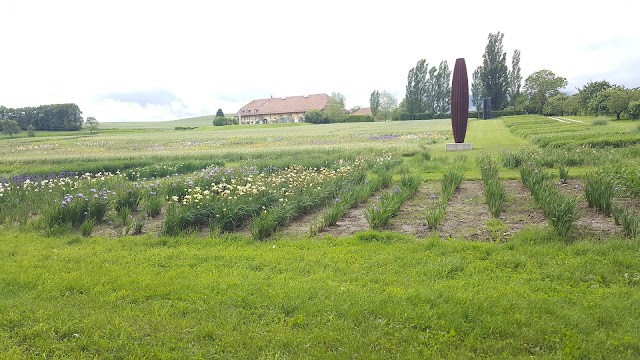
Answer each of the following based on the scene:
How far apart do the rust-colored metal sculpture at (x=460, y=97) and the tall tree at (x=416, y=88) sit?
201 feet

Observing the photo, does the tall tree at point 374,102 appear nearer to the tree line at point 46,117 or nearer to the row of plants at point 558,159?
the tree line at point 46,117

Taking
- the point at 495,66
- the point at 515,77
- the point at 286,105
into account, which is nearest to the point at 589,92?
the point at 495,66

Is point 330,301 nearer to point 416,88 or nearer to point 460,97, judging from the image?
point 460,97

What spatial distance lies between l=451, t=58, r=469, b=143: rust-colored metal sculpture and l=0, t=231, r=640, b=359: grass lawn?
14.7 m

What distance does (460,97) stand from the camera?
1931cm

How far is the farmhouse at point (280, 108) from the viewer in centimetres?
9031

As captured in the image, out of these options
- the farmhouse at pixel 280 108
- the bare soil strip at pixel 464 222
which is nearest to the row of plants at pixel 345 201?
the bare soil strip at pixel 464 222

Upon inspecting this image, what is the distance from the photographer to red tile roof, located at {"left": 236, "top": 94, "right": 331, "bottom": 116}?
299ft

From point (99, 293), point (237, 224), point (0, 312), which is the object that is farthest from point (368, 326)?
point (237, 224)

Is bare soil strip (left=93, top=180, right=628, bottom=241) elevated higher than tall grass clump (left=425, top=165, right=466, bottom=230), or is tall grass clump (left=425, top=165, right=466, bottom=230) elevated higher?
tall grass clump (left=425, top=165, right=466, bottom=230)

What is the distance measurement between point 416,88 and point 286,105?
29678 mm

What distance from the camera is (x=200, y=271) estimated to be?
473cm

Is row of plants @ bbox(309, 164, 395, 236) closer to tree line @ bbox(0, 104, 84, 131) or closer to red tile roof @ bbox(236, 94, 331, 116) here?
tree line @ bbox(0, 104, 84, 131)

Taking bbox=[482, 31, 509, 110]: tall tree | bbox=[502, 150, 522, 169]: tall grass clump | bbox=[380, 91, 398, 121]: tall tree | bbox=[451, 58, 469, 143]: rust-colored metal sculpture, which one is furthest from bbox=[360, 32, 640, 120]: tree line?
bbox=[502, 150, 522, 169]: tall grass clump
